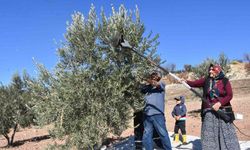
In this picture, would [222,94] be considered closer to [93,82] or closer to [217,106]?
[217,106]

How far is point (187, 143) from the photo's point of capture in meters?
10.8

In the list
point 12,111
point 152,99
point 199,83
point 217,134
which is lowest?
point 217,134

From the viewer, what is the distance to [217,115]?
7.99 metres

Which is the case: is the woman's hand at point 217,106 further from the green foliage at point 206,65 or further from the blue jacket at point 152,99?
the green foliage at point 206,65

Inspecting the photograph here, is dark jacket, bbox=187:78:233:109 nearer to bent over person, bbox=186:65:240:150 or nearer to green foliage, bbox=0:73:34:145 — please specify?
bent over person, bbox=186:65:240:150

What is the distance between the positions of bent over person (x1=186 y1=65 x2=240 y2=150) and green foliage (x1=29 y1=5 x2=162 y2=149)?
4.51 ft

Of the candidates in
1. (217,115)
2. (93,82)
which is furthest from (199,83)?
(93,82)

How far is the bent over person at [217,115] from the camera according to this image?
7934 millimetres

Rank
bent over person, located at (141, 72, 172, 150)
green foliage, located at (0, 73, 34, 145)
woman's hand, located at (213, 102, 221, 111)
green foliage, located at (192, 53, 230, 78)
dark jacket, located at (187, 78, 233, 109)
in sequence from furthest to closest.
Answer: green foliage, located at (192, 53, 230, 78) < green foliage, located at (0, 73, 34, 145) < bent over person, located at (141, 72, 172, 150) < dark jacket, located at (187, 78, 233, 109) < woman's hand, located at (213, 102, 221, 111)

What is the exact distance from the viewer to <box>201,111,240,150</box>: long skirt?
26.0 feet

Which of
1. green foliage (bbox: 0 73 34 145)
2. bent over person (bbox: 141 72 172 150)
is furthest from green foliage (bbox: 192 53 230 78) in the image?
bent over person (bbox: 141 72 172 150)

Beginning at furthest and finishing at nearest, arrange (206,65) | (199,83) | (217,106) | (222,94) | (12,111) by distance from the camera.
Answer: (206,65) → (12,111) → (199,83) → (222,94) → (217,106)

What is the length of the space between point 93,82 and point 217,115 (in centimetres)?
257

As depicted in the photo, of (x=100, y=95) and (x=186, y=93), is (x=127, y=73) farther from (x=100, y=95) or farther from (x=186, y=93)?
(x=186, y=93)
